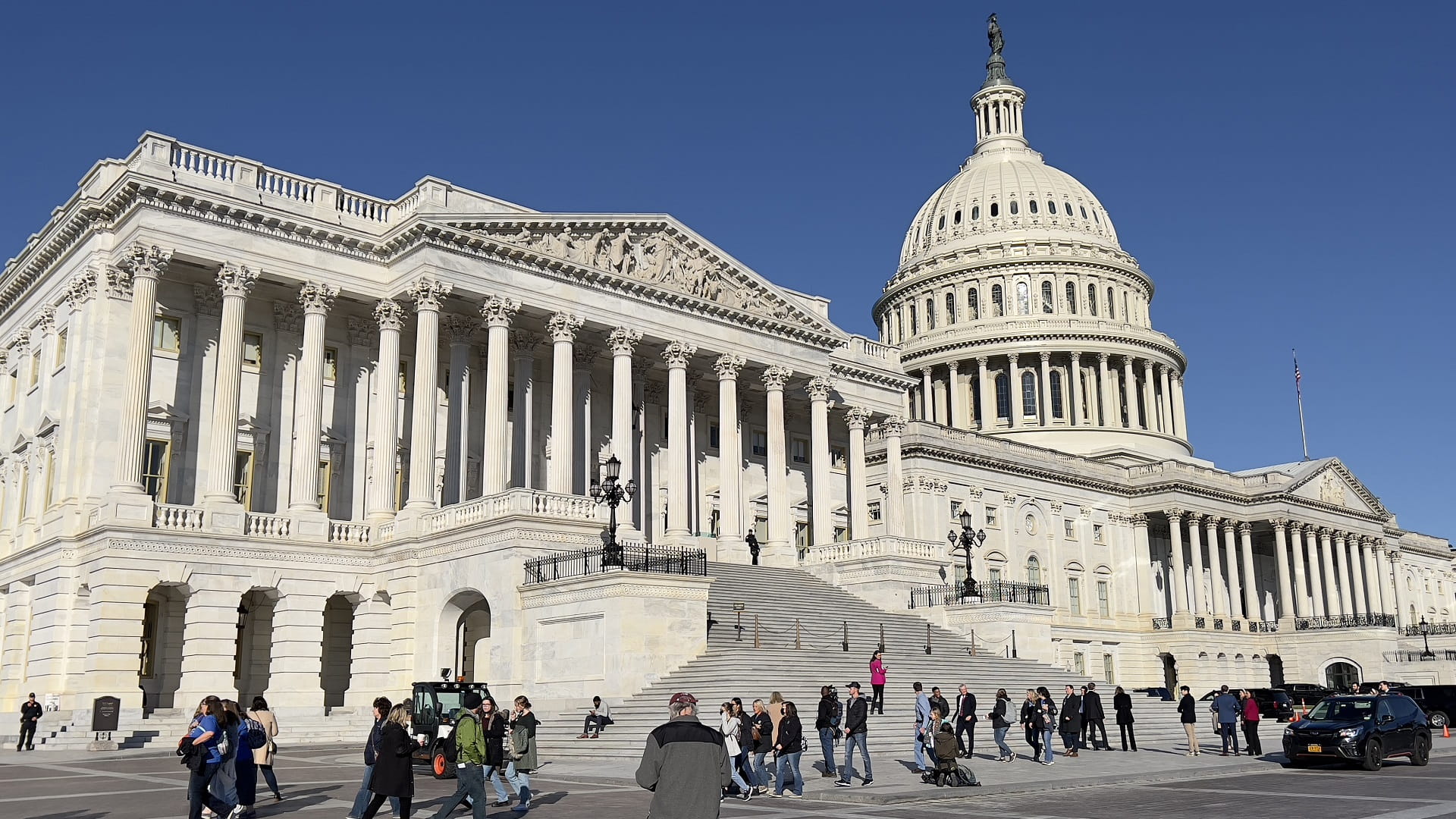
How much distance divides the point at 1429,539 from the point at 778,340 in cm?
9816

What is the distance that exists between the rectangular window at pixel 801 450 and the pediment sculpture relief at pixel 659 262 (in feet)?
29.3

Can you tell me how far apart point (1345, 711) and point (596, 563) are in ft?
66.6

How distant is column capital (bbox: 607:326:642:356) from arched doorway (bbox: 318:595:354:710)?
1366 cm

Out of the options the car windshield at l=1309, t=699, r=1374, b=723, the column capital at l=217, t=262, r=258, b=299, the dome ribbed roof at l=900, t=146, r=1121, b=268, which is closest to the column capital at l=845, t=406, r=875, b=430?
the column capital at l=217, t=262, r=258, b=299

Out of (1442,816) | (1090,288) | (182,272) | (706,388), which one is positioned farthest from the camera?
(1090,288)

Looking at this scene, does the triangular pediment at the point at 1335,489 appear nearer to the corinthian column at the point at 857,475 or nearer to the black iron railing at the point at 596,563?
the corinthian column at the point at 857,475

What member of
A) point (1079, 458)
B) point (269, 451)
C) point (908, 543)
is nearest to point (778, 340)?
point (908, 543)

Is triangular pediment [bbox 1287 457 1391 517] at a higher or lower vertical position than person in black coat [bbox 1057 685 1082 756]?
higher

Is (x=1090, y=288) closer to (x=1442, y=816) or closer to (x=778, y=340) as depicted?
(x=778, y=340)

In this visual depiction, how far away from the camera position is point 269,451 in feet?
148

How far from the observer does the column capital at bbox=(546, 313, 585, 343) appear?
156ft

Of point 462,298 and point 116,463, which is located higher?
A: point 462,298

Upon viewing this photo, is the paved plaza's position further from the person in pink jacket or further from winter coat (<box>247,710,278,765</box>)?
the person in pink jacket

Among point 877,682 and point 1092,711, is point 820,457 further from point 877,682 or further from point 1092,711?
point 1092,711
